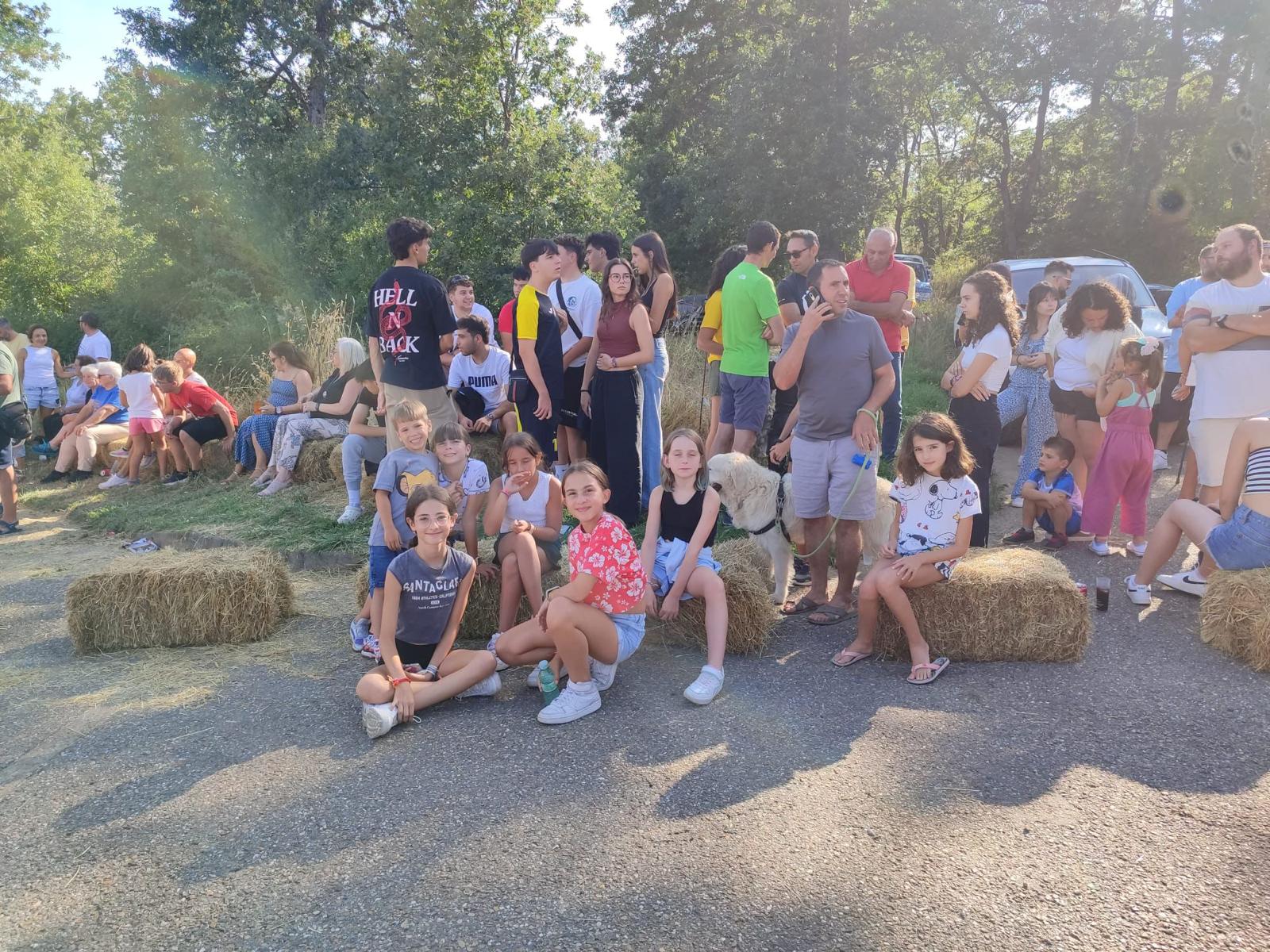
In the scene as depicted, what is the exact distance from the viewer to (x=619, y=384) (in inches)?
245

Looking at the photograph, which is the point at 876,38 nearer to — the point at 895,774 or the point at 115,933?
the point at 895,774

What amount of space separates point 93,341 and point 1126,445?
1246 cm

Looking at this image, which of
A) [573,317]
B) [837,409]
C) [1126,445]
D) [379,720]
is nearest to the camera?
[379,720]

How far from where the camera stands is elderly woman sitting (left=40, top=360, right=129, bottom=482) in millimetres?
A: 10031

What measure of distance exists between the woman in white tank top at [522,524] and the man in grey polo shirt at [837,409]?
1401mm

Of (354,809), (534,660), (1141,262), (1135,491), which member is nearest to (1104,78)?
(1141,262)

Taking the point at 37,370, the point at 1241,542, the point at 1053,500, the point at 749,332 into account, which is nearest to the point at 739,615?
the point at 749,332

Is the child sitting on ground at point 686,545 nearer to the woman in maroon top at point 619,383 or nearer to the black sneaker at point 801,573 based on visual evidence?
the black sneaker at point 801,573

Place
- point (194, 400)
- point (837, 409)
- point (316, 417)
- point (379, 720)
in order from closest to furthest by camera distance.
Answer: point (379, 720) → point (837, 409) → point (316, 417) → point (194, 400)

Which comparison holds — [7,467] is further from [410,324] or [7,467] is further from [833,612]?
[833,612]

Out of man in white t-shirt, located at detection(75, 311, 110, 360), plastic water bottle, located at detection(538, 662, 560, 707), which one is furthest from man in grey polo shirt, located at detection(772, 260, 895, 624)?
man in white t-shirt, located at detection(75, 311, 110, 360)

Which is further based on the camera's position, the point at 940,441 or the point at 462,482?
the point at 462,482

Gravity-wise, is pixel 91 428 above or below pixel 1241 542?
below

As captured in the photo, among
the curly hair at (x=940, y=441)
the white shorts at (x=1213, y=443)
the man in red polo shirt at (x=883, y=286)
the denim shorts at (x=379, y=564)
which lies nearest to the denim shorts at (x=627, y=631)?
the denim shorts at (x=379, y=564)
